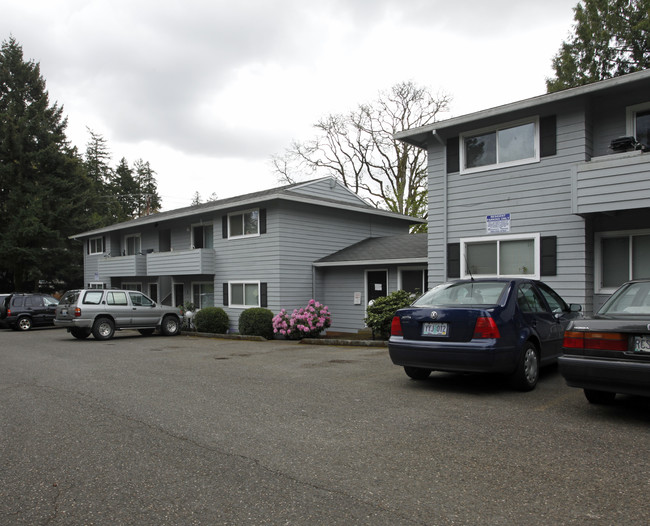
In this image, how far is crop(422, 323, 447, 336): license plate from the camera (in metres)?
7.08

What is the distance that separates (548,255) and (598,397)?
20.2ft

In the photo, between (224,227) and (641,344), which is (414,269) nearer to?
(224,227)

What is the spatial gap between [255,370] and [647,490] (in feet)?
23.3

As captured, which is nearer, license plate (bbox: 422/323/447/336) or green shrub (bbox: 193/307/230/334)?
license plate (bbox: 422/323/447/336)

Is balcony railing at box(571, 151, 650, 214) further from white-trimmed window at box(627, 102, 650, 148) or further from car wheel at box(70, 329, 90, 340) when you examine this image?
car wheel at box(70, 329, 90, 340)

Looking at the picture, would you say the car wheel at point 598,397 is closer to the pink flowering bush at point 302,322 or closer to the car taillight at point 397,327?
the car taillight at point 397,327

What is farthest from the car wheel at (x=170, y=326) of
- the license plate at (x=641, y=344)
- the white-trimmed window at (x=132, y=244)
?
the license plate at (x=641, y=344)

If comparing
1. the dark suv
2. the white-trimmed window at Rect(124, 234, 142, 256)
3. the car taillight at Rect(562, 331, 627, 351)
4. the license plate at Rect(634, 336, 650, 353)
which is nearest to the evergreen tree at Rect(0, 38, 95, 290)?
the white-trimmed window at Rect(124, 234, 142, 256)

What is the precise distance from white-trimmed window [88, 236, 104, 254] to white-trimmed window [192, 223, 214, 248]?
10.5 meters

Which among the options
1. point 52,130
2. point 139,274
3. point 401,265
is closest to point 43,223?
point 52,130

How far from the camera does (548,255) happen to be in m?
11.8

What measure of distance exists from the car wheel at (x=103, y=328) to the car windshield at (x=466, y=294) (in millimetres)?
13764

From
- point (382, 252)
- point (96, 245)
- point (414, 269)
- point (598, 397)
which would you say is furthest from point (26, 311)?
point (598, 397)

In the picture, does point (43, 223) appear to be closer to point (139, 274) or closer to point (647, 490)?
point (139, 274)
